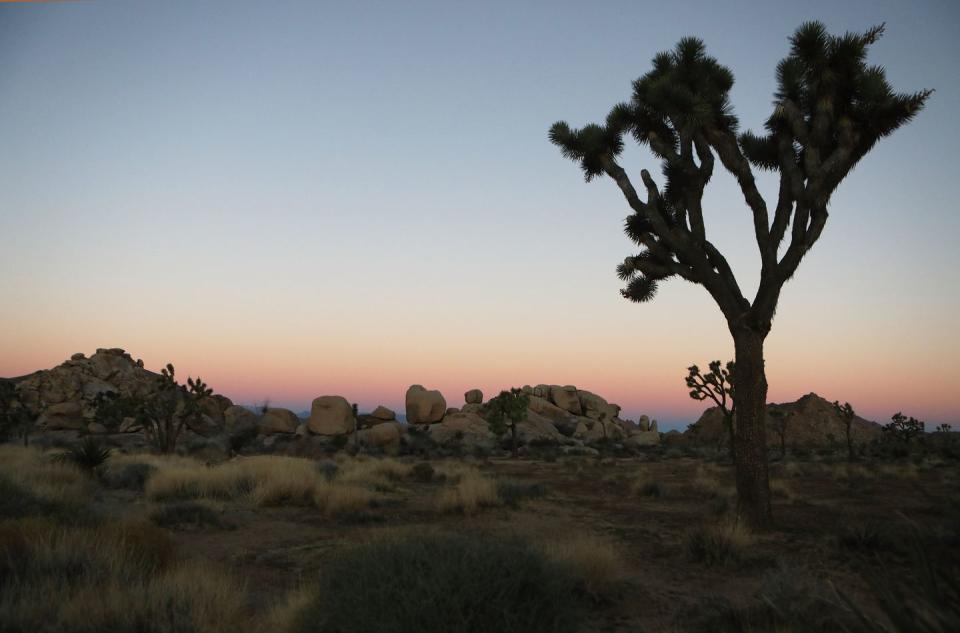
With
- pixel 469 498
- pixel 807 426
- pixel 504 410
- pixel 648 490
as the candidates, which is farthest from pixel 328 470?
pixel 807 426

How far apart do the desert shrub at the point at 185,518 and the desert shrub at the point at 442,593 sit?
6601 mm

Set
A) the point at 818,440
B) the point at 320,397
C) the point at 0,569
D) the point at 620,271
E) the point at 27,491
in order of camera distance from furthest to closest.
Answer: the point at 818,440, the point at 320,397, the point at 620,271, the point at 27,491, the point at 0,569

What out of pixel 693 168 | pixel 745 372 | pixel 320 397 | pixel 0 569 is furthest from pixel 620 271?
pixel 320 397

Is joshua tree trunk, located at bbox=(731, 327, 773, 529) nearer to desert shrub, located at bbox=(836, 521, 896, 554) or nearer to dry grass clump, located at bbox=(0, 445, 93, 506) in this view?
desert shrub, located at bbox=(836, 521, 896, 554)

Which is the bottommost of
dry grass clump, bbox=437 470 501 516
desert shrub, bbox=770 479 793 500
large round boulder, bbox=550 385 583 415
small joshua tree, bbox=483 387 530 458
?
dry grass clump, bbox=437 470 501 516

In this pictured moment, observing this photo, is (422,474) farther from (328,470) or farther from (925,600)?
(925,600)

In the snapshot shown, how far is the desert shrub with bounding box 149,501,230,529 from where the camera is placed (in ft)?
33.3

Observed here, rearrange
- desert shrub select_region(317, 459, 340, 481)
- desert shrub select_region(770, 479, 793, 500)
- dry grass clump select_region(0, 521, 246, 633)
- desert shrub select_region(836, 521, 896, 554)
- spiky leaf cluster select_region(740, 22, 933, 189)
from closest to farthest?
1. dry grass clump select_region(0, 521, 246, 633)
2. desert shrub select_region(836, 521, 896, 554)
3. spiky leaf cluster select_region(740, 22, 933, 189)
4. desert shrub select_region(770, 479, 793, 500)
5. desert shrub select_region(317, 459, 340, 481)

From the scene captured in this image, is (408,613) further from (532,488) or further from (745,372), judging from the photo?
(532,488)

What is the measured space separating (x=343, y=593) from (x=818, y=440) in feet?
226

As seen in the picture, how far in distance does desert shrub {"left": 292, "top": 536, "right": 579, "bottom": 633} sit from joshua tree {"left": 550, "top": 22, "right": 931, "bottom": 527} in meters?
6.71

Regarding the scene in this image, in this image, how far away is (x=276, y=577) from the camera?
23.6ft

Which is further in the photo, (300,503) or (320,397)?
(320,397)

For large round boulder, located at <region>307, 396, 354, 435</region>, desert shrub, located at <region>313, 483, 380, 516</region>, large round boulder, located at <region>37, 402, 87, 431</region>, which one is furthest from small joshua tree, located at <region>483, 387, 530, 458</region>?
large round boulder, located at <region>37, 402, 87, 431</region>
